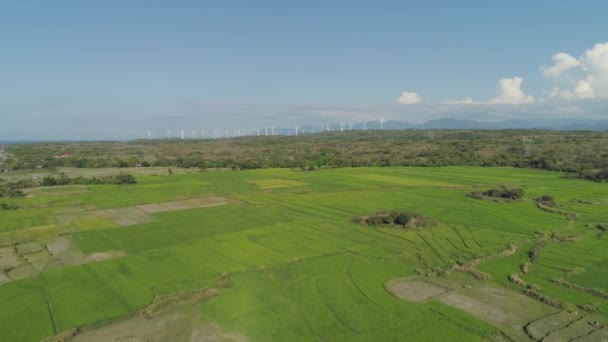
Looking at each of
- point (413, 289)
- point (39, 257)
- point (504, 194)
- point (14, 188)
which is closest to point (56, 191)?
point (14, 188)

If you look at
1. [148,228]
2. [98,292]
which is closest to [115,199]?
[148,228]

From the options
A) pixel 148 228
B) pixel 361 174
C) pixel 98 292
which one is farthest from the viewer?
pixel 361 174

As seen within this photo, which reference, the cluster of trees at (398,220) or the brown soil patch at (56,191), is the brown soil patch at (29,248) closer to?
the brown soil patch at (56,191)

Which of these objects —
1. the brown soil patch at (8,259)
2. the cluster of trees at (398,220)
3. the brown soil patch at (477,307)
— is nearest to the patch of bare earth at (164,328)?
the brown soil patch at (477,307)

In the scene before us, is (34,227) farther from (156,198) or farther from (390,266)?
(390,266)

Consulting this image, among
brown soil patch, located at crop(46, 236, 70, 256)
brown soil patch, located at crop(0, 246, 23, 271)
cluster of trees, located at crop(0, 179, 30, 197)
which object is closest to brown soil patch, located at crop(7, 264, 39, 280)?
brown soil patch, located at crop(0, 246, 23, 271)

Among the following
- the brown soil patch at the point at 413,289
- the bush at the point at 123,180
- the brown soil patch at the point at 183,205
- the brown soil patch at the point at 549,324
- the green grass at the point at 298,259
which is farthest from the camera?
the bush at the point at 123,180

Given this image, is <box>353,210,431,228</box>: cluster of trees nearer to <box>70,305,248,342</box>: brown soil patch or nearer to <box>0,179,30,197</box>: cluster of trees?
<box>70,305,248,342</box>: brown soil patch
